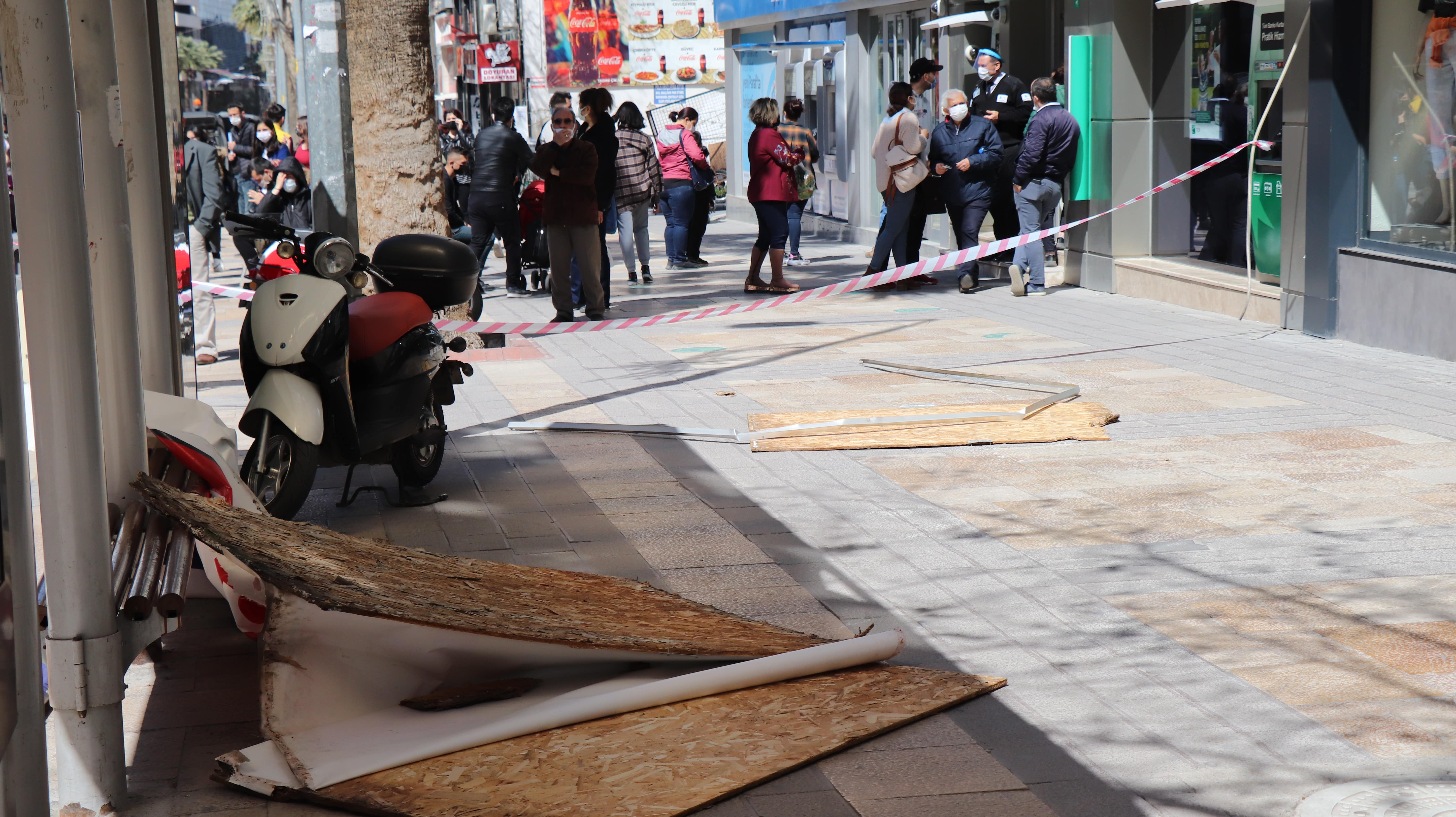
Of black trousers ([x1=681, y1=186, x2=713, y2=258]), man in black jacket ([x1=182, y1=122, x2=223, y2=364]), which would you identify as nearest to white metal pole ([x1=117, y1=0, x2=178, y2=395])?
man in black jacket ([x1=182, y1=122, x2=223, y2=364])

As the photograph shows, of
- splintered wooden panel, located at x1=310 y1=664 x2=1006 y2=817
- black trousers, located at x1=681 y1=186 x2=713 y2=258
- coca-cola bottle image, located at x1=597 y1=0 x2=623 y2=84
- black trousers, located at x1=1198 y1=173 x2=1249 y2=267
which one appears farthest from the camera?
coca-cola bottle image, located at x1=597 y1=0 x2=623 y2=84

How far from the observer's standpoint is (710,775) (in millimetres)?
3611

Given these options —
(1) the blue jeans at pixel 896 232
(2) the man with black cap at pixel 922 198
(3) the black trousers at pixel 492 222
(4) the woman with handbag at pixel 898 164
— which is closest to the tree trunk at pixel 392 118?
(3) the black trousers at pixel 492 222

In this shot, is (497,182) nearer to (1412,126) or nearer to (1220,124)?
(1220,124)

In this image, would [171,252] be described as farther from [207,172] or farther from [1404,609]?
[207,172]

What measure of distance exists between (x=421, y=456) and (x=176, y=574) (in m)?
3.14

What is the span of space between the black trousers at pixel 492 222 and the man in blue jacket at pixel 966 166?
4236 millimetres

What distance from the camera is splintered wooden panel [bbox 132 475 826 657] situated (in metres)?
3.74

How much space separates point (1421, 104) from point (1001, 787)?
8292 mm

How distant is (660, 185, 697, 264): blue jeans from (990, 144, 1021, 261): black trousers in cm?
398

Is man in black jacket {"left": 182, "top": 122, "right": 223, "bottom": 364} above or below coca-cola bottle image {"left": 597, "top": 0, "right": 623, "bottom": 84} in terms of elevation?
below

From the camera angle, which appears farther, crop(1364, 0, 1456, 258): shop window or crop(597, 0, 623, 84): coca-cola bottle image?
crop(597, 0, 623, 84): coca-cola bottle image

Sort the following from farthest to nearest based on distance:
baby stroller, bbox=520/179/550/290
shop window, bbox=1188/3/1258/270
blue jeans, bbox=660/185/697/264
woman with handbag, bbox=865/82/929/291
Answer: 1. blue jeans, bbox=660/185/697/264
2. baby stroller, bbox=520/179/550/290
3. woman with handbag, bbox=865/82/929/291
4. shop window, bbox=1188/3/1258/270

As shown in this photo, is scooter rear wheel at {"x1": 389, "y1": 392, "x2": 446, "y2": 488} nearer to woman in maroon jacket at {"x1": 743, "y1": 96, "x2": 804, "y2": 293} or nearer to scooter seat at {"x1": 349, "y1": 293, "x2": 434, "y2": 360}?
scooter seat at {"x1": 349, "y1": 293, "x2": 434, "y2": 360}
